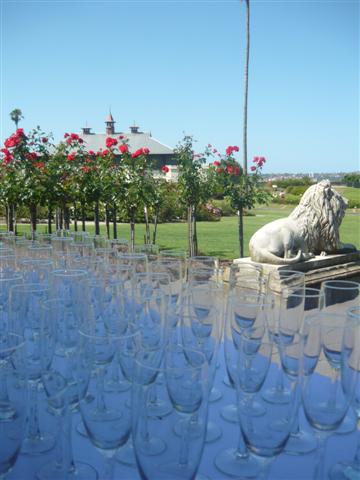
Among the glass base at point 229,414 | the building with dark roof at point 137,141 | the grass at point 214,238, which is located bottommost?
the grass at point 214,238

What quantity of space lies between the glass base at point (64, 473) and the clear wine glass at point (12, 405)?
8.1 inches

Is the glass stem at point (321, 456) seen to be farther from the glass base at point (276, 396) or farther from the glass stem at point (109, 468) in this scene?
the glass stem at point (109, 468)

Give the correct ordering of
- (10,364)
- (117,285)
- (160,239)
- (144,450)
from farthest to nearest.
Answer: (160,239) → (117,285) → (10,364) → (144,450)

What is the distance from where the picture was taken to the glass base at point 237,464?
1.43 metres

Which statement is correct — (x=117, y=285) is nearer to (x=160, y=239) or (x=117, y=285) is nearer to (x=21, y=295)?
(x=21, y=295)

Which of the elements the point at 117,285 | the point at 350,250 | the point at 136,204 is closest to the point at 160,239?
the point at 136,204

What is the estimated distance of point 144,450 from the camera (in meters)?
1.10

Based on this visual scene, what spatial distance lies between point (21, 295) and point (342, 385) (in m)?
1.30

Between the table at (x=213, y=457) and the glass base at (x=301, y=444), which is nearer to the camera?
the table at (x=213, y=457)

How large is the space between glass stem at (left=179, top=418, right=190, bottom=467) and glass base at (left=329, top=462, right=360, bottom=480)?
60 cm

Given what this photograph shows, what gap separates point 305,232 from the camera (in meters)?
8.51

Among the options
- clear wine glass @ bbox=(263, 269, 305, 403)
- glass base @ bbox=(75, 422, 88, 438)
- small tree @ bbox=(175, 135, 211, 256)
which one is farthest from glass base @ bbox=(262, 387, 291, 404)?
small tree @ bbox=(175, 135, 211, 256)

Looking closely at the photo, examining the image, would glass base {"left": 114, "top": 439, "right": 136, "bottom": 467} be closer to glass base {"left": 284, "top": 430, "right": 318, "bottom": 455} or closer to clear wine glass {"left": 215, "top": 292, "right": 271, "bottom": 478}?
clear wine glass {"left": 215, "top": 292, "right": 271, "bottom": 478}

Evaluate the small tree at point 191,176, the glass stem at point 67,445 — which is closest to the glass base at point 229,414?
the glass stem at point 67,445
